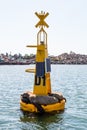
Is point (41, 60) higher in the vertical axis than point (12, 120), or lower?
higher

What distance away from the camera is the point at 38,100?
37.0 metres

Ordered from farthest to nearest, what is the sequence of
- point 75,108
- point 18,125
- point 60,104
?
point 75,108 → point 60,104 → point 18,125

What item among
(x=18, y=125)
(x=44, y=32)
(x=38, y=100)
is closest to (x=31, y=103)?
(x=38, y=100)

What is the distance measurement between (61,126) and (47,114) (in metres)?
4.09

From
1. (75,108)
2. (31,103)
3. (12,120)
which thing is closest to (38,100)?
(31,103)

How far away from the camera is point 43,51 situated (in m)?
39.4

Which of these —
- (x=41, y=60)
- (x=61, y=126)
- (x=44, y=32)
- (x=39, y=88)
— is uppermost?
(x=44, y=32)

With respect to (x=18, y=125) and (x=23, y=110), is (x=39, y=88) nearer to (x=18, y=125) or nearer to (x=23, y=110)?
(x=23, y=110)

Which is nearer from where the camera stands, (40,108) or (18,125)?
(18,125)

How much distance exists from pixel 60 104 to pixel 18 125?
21.0 feet

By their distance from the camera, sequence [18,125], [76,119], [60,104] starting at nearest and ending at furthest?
[18,125]
[76,119]
[60,104]

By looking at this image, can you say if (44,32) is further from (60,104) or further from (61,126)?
(61,126)

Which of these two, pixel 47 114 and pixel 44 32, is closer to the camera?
pixel 47 114

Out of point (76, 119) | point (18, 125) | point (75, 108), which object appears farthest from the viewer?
point (75, 108)
